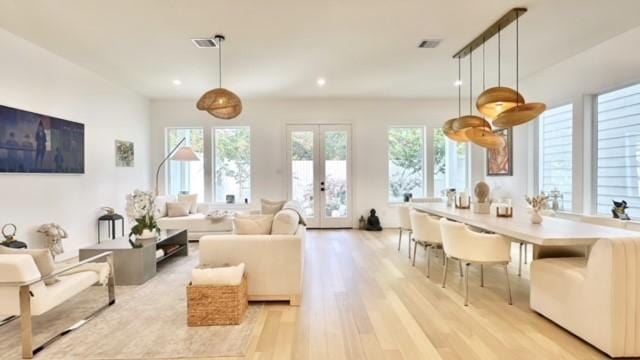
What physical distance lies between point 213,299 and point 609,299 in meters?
2.85

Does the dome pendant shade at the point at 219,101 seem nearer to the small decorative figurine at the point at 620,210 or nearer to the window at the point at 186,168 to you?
the window at the point at 186,168

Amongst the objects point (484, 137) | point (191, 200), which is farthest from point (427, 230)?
point (191, 200)

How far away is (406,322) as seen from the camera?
276 cm

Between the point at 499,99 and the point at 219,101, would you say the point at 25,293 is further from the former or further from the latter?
the point at 499,99

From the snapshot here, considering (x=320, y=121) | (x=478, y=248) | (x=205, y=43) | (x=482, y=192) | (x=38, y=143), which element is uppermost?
(x=205, y=43)

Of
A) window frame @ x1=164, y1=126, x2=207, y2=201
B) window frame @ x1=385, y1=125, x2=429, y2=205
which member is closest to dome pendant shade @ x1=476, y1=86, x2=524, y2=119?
window frame @ x1=385, y1=125, x2=429, y2=205

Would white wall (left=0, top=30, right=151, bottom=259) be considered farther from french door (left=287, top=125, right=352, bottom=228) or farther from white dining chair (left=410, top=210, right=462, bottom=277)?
white dining chair (left=410, top=210, right=462, bottom=277)

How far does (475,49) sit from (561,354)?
3.72 metres

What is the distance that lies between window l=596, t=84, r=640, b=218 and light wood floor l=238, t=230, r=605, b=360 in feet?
5.59

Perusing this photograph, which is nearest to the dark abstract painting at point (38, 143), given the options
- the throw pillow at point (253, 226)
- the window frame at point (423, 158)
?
the throw pillow at point (253, 226)

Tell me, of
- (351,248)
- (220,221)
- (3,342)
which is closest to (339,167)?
(351,248)

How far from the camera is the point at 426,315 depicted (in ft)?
9.51

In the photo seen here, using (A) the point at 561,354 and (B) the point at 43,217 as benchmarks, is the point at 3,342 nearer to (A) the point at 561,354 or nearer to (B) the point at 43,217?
(B) the point at 43,217

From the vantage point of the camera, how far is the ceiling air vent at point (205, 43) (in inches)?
162
